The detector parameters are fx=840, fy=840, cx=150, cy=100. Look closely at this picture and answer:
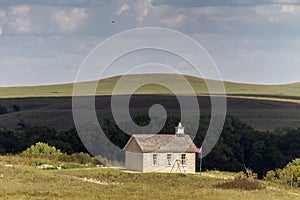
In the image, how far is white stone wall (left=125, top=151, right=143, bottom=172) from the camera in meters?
70.2

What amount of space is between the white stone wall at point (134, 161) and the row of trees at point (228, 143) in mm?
36038

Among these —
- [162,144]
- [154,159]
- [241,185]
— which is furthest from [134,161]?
[241,185]

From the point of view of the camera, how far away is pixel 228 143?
398 ft

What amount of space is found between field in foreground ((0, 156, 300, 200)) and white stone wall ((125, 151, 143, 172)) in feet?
8.18

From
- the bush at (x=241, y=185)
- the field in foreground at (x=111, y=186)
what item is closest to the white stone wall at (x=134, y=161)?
the field in foreground at (x=111, y=186)

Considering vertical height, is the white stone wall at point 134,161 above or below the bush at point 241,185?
above

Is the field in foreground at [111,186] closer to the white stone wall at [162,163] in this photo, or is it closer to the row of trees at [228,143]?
the white stone wall at [162,163]

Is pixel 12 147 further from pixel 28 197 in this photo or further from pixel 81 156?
pixel 28 197

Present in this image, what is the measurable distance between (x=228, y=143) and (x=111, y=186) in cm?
6445

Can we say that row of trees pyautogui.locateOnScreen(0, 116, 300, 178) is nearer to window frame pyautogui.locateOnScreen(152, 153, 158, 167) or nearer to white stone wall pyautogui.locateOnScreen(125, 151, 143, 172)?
white stone wall pyautogui.locateOnScreen(125, 151, 143, 172)

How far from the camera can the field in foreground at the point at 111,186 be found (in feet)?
173

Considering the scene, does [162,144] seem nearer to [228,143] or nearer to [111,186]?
[111,186]

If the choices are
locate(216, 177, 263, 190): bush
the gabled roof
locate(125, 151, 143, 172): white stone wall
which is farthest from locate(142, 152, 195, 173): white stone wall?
locate(216, 177, 263, 190): bush

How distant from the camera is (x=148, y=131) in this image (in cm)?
11400
